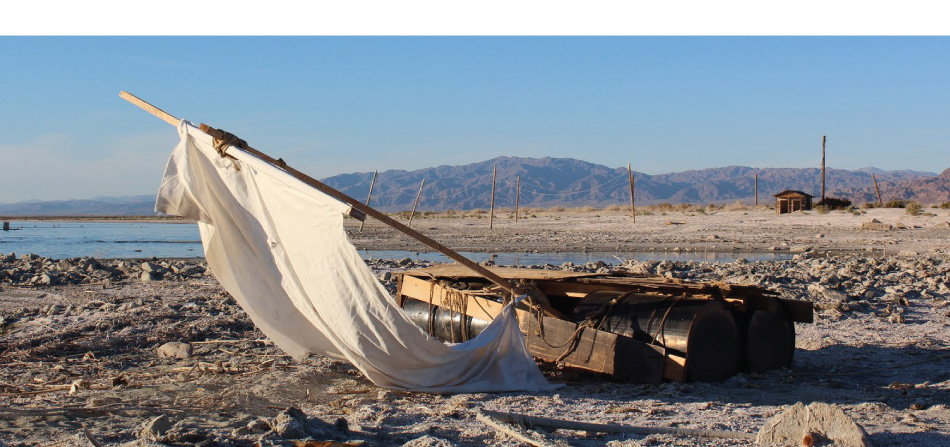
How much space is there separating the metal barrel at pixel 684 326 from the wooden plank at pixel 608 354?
0.53 ft

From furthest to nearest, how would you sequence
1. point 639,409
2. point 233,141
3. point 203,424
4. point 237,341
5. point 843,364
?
point 237,341 < point 843,364 < point 233,141 < point 639,409 < point 203,424

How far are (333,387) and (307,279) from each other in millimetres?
1061

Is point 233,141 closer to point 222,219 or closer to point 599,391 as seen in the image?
point 222,219

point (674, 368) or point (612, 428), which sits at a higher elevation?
point (674, 368)

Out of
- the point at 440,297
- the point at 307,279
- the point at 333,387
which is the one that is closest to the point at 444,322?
the point at 440,297

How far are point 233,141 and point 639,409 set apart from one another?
3.67 metres

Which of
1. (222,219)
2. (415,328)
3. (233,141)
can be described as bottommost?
(415,328)

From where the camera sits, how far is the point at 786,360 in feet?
24.5

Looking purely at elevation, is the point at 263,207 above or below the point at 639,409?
above

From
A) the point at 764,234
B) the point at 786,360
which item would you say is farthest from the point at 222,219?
the point at 764,234

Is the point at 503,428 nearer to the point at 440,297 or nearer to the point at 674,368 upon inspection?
the point at 674,368

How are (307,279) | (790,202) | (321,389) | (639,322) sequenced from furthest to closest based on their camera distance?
(790,202) < (639,322) < (321,389) < (307,279)

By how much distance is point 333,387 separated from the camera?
6.83 meters

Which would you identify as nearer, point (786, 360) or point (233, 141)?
point (233, 141)
